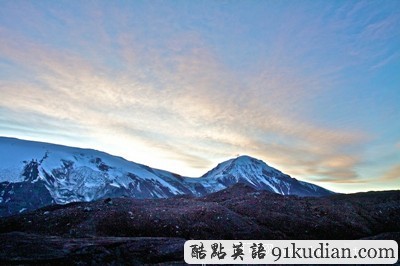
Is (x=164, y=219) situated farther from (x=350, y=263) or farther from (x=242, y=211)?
(x=350, y=263)

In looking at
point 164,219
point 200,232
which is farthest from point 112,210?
point 200,232

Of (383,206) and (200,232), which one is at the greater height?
Answer: (383,206)

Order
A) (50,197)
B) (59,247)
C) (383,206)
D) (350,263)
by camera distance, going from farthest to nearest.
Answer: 1. (50,197)
2. (383,206)
3. (59,247)
4. (350,263)

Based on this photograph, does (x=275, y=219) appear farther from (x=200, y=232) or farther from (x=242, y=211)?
(x=200, y=232)

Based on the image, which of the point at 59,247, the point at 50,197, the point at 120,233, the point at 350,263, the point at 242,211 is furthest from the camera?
the point at 50,197

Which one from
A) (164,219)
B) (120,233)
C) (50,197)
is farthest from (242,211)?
(50,197)

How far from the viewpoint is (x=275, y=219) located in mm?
22125

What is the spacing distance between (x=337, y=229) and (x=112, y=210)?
690 inches

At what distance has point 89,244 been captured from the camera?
1329cm

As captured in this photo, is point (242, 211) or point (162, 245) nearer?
point (162, 245)

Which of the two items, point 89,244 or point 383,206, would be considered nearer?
point 89,244

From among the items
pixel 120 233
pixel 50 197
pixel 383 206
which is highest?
pixel 383 206

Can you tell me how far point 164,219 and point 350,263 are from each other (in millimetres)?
13315

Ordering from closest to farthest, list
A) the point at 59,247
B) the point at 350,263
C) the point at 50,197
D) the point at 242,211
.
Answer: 1. the point at 350,263
2. the point at 59,247
3. the point at 242,211
4. the point at 50,197
